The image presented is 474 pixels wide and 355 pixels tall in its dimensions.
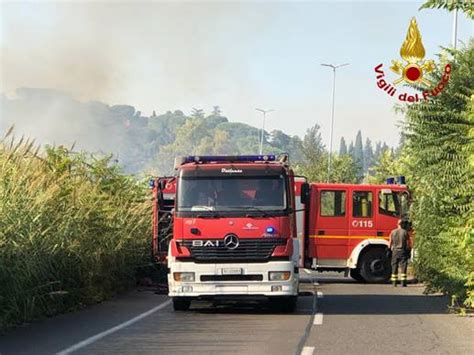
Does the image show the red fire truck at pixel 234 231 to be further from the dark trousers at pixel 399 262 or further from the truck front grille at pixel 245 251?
the dark trousers at pixel 399 262

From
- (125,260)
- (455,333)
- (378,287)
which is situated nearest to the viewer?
(455,333)

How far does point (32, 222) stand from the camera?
14.5 m

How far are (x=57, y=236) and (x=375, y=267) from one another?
37.2ft

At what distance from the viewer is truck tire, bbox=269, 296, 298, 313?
15.5m

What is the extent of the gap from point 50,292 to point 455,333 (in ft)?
22.4

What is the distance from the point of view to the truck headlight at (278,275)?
48.6 ft

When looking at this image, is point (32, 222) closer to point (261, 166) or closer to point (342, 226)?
point (261, 166)

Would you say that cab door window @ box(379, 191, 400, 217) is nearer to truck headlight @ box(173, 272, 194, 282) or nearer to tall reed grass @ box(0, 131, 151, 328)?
tall reed grass @ box(0, 131, 151, 328)

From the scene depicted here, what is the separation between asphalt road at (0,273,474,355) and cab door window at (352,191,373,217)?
5.60 meters

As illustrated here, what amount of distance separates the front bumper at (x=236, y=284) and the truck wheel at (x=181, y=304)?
0.81 m

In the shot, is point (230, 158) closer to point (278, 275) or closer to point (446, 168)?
point (278, 275)

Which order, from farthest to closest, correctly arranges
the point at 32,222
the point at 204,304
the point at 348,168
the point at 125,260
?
the point at 348,168 → the point at 125,260 → the point at 204,304 → the point at 32,222

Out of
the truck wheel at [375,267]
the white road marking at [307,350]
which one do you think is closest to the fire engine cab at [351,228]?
the truck wheel at [375,267]

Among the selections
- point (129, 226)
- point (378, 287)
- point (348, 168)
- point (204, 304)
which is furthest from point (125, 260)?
point (348, 168)
